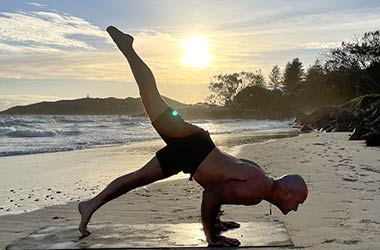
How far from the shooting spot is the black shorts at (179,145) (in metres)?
4.66

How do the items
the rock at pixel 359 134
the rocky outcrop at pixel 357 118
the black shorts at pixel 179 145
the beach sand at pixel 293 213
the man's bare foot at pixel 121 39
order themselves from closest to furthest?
1. the black shorts at pixel 179 145
2. the man's bare foot at pixel 121 39
3. the beach sand at pixel 293 213
4. the rock at pixel 359 134
5. the rocky outcrop at pixel 357 118

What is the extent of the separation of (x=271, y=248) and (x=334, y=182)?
207 inches

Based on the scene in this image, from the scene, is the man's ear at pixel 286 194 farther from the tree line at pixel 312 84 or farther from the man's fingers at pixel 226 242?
the tree line at pixel 312 84

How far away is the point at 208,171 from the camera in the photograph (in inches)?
181

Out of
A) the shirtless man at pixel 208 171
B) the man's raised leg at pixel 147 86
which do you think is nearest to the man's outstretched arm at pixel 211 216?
the shirtless man at pixel 208 171

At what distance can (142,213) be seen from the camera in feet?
24.7

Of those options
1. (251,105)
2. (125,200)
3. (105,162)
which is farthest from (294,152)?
(251,105)

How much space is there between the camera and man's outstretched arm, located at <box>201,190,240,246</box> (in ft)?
15.1

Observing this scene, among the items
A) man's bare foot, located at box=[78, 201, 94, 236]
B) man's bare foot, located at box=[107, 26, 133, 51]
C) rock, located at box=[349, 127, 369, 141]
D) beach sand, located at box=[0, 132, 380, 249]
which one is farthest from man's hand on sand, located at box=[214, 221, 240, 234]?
rock, located at box=[349, 127, 369, 141]

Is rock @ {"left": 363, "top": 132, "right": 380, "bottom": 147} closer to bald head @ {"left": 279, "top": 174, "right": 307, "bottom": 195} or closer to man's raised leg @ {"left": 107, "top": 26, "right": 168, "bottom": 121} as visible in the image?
bald head @ {"left": 279, "top": 174, "right": 307, "bottom": 195}

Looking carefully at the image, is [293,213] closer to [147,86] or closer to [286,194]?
[286,194]

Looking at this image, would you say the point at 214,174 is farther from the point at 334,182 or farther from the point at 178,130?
the point at 334,182

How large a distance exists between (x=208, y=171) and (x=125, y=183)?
843mm

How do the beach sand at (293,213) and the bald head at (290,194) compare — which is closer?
the bald head at (290,194)
